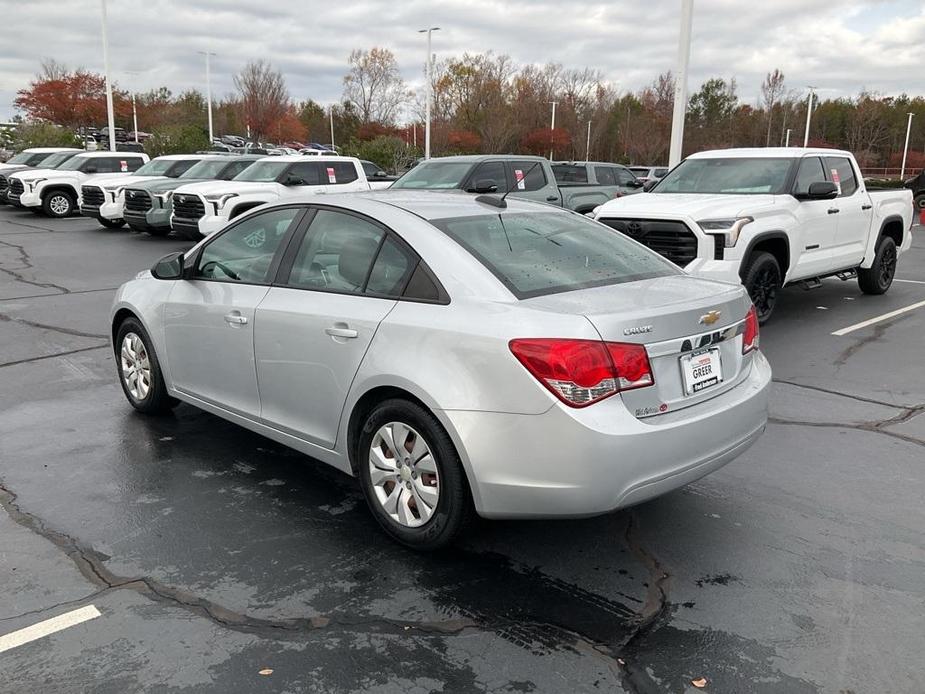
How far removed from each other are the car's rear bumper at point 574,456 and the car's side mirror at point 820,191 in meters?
6.12

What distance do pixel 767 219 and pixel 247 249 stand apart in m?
5.64

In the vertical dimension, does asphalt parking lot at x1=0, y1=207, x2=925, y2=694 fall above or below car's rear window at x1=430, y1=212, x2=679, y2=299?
below

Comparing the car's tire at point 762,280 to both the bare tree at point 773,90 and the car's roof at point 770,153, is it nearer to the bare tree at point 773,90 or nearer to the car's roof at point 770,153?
the car's roof at point 770,153

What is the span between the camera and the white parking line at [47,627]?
3021mm

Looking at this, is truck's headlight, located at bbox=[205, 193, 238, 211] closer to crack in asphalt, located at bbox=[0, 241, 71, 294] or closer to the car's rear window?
crack in asphalt, located at bbox=[0, 241, 71, 294]

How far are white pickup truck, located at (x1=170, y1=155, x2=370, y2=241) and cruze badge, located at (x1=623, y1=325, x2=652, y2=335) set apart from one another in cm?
1272

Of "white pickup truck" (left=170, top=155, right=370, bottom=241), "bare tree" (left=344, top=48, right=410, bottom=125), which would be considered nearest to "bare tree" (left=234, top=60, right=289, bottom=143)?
"bare tree" (left=344, top=48, right=410, bottom=125)

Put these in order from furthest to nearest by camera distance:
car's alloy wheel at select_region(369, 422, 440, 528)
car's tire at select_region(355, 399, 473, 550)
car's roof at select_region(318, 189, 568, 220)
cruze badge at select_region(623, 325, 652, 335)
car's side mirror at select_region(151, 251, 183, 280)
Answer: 1. car's side mirror at select_region(151, 251, 183, 280)
2. car's roof at select_region(318, 189, 568, 220)
3. car's alloy wheel at select_region(369, 422, 440, 528)
4. car's tire at select_region(355, 399, 473, 550)
5. cruze badge at select_region(623, 325, 652, 335)

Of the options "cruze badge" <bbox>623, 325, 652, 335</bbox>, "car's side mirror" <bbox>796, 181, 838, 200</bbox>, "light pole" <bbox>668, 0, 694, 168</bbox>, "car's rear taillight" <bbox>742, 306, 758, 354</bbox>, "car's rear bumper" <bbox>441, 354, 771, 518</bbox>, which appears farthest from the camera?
"light pole" <bbox>668, 0, 694, 168</bbox>

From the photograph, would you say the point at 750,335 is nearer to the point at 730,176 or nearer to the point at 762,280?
the point at 762,280

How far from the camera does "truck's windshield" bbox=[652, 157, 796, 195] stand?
29.6 feet

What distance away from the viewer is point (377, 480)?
3.83 meters

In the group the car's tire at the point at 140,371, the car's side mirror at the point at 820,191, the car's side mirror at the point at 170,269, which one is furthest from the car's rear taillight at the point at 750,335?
the car's side mirror at the point at 820,191

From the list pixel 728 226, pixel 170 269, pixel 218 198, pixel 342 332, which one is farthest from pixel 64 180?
pixel 342 332
